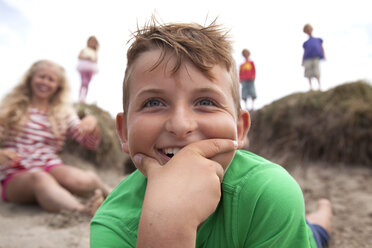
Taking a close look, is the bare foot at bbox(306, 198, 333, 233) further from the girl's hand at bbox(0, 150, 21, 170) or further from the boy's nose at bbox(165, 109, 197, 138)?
the girl's hand at bbox(0, 150, 21, 170)

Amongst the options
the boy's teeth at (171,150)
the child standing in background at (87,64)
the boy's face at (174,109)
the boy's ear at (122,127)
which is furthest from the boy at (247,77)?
the boy's teeth at (171,150)

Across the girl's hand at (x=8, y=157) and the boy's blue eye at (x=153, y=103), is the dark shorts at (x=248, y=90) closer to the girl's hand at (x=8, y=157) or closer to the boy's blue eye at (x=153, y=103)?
the girl's hand at (x=8, y=157)

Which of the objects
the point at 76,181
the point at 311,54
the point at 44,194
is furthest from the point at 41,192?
the point at 311,54

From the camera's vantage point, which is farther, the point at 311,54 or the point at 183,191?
the point at 311,54

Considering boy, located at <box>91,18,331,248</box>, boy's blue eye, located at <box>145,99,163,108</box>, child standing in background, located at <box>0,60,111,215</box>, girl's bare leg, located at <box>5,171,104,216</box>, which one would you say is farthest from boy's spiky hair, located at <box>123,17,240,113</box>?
child standing in background, located at <box>0,60,111,215</box>

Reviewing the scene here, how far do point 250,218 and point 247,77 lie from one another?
647 cm

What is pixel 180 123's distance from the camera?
3.26ft

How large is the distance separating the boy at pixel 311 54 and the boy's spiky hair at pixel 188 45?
5.14 metres

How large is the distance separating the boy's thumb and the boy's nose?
0.41ft

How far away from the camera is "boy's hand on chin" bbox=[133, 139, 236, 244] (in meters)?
0.77

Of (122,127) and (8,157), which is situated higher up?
(122,127)

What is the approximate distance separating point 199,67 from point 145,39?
278mm

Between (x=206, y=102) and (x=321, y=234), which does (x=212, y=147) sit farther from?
(x=321, y=234)

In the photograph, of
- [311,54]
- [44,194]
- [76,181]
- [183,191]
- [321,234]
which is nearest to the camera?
[183,191]
